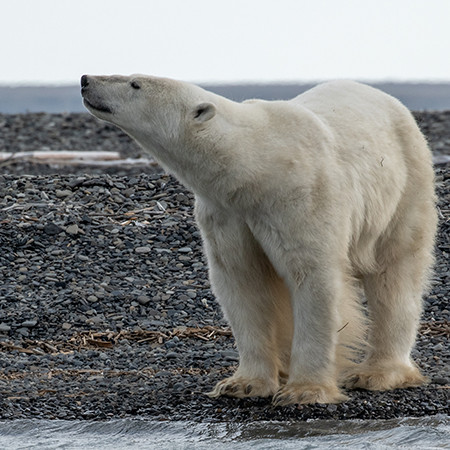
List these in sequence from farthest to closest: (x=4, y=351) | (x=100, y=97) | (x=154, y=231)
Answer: (x=154, y=231) < (x=4, y=351) < (x=100, y=97)

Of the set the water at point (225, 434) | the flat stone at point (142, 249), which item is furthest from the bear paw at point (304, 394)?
the flat stone at point (142, 249)

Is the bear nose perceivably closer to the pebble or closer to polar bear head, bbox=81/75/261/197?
polar bear head, bbox=81/75/261/197

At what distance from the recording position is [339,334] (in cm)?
495

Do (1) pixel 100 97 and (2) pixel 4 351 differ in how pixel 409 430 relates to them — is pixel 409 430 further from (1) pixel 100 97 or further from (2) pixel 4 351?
(2) pixel 4 351

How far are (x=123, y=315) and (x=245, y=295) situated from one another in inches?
76.3

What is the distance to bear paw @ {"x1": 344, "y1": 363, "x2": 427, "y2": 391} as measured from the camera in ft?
17.4

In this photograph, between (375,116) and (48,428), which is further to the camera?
(375,116)

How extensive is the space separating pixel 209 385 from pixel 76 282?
2.13m

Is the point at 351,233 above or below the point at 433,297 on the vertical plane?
above

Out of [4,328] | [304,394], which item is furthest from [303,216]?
[4,328]

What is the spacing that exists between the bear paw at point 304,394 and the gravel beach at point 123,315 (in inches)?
1.8

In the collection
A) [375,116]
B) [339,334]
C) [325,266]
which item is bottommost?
[339,334]

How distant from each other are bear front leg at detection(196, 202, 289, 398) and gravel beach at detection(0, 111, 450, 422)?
0.11 m

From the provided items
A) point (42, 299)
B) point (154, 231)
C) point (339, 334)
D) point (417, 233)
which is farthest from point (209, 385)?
point (154, 231)
